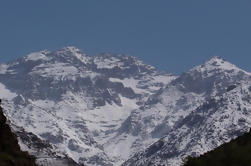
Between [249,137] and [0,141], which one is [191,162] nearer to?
[249,137]

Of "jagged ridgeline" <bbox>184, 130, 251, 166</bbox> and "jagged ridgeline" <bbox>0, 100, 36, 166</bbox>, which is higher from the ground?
"jagged ridgeline" <bbox>0, 100, 36, 166</bbox>

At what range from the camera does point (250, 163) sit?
107 ft

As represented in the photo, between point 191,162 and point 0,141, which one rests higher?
point 0,141

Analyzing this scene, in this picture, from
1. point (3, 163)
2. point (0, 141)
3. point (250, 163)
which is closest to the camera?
point (250, 163)

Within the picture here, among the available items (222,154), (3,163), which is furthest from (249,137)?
(3,163)

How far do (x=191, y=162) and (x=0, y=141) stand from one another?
52.9ft

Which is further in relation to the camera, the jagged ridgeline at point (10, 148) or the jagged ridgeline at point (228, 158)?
the jagged ridgeline at point (10, 148)

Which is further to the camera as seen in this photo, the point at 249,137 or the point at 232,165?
the point at 249,137

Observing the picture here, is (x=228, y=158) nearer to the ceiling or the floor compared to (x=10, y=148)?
nearer to the floor

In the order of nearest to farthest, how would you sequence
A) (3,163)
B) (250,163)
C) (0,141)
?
(250,163)
(3,163)
(0,141)

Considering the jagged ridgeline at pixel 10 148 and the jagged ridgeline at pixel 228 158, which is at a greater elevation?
the jagged ridgeline at pixel 10 148

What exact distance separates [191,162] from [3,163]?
1192cm

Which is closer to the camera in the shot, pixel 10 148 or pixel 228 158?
pixel 228 158

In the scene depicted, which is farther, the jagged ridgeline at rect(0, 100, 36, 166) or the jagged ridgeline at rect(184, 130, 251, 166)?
the jagged ridgeline at rect(0, 100, 36, 166)
